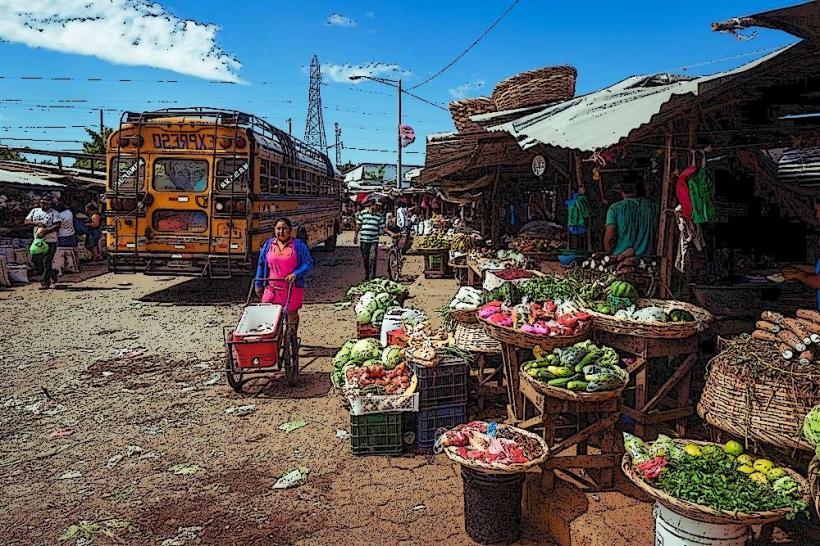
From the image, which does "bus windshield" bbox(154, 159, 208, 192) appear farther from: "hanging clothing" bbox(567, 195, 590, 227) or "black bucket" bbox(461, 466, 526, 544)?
"black bucket" bbox(461, 466, 526, 544)

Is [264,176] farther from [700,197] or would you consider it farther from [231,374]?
[700,197]

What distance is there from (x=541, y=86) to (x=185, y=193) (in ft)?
23.0

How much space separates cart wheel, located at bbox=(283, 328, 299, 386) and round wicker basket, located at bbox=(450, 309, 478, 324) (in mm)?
2001

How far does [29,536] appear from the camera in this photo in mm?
4016

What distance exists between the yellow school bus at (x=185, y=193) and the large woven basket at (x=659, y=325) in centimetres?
794

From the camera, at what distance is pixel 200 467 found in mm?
5031

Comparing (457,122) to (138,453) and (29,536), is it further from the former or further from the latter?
(29,536)

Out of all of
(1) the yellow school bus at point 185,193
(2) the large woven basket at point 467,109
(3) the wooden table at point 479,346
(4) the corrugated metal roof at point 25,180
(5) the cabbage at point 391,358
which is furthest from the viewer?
(4) the corrugated metal roof at point 25,180

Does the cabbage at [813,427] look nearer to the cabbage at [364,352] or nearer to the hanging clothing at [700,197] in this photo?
the hanging clothing at [700,197]

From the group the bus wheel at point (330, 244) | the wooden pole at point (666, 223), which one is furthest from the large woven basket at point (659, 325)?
the bus wheel at point (330, 244)

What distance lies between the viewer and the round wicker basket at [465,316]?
6014 millimetres

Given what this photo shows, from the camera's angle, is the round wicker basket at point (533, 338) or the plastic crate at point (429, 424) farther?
the plastic crate at point (429, 424)

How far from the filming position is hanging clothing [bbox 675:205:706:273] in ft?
16.2

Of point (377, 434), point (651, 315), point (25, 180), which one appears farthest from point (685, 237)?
point (25, 180)
